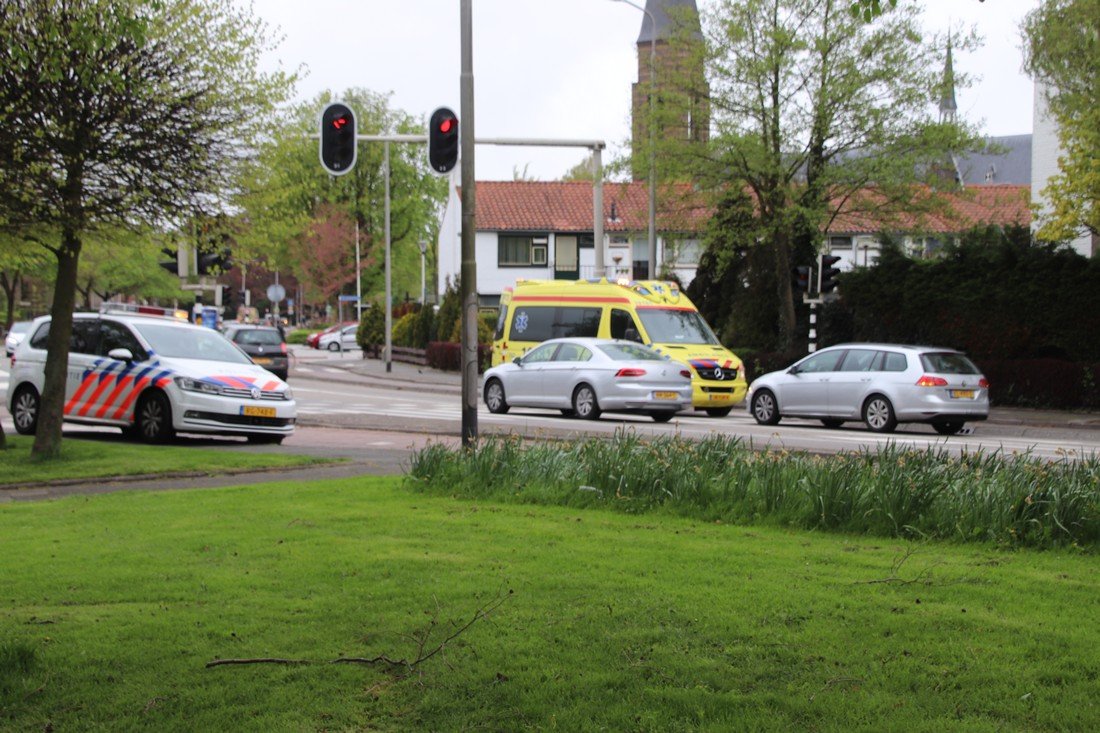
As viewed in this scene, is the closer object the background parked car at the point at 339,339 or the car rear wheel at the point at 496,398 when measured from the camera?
the car rear wheel at the point at 496,398

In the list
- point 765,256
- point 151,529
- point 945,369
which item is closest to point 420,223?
point 765,256

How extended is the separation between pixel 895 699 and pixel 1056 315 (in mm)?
25710

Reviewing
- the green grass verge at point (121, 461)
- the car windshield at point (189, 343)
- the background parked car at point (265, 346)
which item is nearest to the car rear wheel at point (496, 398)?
the car windshield at point (189, 343)

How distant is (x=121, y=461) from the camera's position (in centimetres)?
1434

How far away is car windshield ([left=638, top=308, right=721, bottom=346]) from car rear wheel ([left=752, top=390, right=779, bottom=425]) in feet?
7.30

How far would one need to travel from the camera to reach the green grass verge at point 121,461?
44.2ft

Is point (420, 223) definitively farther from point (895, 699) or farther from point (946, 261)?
point (895, 699)

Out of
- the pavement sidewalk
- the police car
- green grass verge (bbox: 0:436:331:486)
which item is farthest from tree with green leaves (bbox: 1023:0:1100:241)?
green grass verge (bbox: 0:436:331:486)

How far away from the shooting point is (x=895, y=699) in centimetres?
503

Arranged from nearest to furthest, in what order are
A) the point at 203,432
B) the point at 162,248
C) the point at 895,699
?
1. the point at 895,699
2. the point at 162,248
3. the point at 203,432

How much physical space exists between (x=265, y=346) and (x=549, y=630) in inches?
1407

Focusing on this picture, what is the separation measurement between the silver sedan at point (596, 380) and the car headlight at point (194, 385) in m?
7.73

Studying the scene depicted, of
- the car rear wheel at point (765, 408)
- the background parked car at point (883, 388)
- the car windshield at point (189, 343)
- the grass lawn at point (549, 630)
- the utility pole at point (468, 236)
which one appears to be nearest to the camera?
the grass lawn at point (549, 630)

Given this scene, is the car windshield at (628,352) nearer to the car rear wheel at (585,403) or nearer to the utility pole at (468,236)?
the car rear wheel at (585,403)
